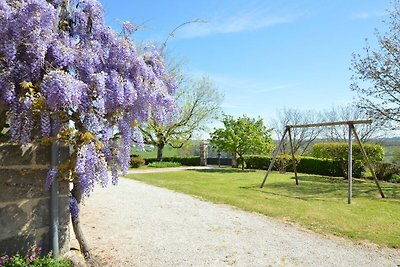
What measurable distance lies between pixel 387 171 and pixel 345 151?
11.4 ft

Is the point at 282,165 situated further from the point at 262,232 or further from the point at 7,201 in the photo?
the point at 7,201

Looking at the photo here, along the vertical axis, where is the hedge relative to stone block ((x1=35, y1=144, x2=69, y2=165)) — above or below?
below

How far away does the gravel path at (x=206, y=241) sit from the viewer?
4.39 m

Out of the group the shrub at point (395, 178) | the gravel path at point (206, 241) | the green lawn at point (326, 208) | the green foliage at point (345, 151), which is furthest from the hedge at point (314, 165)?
the gravel path at point (206, 241)

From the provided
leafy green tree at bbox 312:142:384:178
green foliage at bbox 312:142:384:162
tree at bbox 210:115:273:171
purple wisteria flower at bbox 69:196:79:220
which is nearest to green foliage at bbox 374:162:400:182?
leafy green tree at bbox 312:142:384:178

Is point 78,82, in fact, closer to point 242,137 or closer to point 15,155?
point 15,155

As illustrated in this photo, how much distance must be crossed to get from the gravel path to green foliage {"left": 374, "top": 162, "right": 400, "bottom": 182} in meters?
12.8

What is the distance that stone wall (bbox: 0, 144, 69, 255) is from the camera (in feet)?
10.9

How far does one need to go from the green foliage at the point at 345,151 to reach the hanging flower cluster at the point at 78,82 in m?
13.4

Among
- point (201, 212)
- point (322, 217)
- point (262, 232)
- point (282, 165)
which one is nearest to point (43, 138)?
point (262, 232)

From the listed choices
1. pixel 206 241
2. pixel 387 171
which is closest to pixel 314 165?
pixel 387 171

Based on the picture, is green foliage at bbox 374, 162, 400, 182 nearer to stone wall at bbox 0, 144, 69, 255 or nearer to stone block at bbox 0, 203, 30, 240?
stone wall at bbox 0, 144, 69, 255

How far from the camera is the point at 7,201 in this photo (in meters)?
3.34

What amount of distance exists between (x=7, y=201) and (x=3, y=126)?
75 cm
